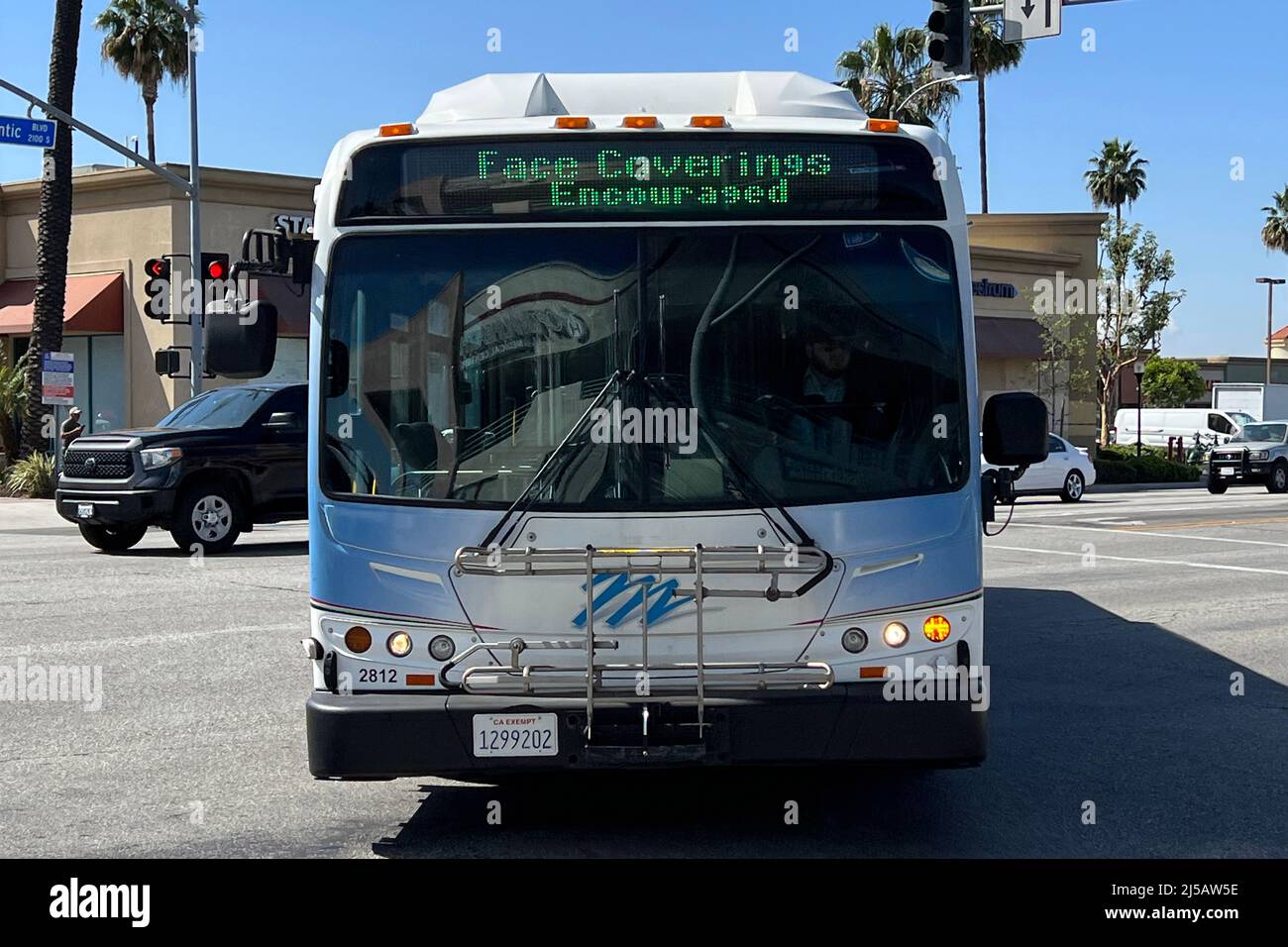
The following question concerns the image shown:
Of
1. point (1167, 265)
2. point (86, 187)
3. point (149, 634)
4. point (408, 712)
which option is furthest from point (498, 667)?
point (1167, 265)

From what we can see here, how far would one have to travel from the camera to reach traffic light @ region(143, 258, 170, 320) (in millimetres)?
25094

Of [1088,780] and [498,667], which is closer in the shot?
[498,667]

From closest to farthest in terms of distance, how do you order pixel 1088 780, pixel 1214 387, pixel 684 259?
1. pixel 684 259
2. pixel 1088 780
3. pixel 1214 387

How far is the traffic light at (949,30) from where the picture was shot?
16469 millimetres

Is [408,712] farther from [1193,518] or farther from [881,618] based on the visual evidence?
[1193,518]

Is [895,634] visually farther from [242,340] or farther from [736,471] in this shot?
[242,340]

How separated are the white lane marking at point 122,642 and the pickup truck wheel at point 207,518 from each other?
19.7ft

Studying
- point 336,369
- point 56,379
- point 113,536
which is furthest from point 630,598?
point 56,379

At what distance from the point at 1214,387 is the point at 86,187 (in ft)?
143

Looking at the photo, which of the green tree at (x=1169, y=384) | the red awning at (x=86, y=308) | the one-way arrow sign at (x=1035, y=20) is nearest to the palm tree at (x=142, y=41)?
the red awning at (x=86, y=308)

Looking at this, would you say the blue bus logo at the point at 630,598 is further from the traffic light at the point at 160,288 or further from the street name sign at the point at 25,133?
the traffic light at the point at 160,288

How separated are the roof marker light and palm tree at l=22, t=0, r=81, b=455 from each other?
2458 cm

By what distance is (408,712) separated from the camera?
18.1 feet
